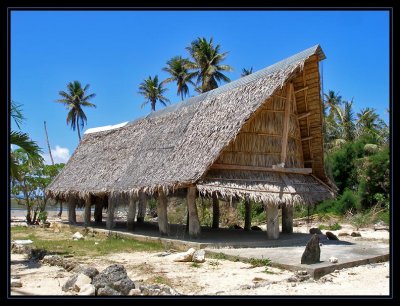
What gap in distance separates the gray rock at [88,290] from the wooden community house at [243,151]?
17.0 ft

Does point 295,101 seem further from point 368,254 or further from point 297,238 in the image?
point 368,254

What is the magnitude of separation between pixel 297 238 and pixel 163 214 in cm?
428

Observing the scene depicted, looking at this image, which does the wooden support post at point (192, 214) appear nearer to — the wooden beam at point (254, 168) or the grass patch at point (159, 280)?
the wooden beam at point (254, 168)

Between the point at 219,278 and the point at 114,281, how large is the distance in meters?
2.05

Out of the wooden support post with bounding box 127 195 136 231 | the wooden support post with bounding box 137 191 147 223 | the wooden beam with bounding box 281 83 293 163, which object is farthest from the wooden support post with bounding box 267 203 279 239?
the wooden support post with bounding box 127 195 136 231

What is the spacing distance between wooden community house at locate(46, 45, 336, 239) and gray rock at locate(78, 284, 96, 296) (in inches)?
204

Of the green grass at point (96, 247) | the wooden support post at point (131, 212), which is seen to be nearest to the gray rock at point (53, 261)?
the green grass at point (96, 247)

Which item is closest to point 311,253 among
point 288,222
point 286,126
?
point 286,126

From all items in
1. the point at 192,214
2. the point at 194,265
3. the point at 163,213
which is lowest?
the point at 194,265

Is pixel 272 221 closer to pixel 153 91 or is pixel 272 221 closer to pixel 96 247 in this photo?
pixel 96 247

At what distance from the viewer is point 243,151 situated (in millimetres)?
12492

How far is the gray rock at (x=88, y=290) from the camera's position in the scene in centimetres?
619

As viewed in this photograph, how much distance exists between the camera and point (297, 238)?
13125mm

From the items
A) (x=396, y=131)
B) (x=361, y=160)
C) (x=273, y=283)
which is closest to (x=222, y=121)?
(x=273, y=283)
